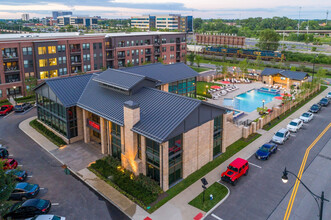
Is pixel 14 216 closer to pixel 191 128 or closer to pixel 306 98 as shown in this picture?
pixel 191 128

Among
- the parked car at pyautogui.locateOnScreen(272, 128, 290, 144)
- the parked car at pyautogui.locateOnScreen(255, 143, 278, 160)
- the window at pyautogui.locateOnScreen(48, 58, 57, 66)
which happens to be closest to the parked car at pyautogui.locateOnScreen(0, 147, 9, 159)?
the parked car at pyautogui.locateOnScreen(255, 143, 278, 160)

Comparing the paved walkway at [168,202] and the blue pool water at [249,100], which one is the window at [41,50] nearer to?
the paved walkway at [168,202]

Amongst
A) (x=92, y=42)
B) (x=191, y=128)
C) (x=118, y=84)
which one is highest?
(x=92, y=42)

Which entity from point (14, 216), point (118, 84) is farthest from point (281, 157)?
point (14, 216)

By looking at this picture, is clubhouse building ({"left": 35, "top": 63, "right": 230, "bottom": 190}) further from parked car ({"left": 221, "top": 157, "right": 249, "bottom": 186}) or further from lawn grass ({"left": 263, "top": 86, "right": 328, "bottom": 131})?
lawn grass ({"left": 263, "top": 86, "right": 328, "bottom": 131})

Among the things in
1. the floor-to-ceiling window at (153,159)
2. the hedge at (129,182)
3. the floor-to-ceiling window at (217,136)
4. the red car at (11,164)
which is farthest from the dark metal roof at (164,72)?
the red car at (11,164)

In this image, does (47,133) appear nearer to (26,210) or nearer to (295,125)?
(26,210)
